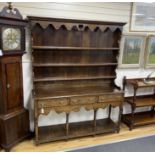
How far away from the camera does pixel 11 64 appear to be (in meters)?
2.40

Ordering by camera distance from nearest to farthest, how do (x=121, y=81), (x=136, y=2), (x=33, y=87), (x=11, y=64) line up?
(x=11, y=64)
(x=33, y=87)
(x=136, y=2)
(x=121, y=81)

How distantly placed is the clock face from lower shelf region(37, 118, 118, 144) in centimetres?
135

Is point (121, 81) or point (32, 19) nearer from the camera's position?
point (32, 19)

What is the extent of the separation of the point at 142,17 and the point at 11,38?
84.3 inches


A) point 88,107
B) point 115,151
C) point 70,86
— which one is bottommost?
point 115,151

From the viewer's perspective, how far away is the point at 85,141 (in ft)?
9.38

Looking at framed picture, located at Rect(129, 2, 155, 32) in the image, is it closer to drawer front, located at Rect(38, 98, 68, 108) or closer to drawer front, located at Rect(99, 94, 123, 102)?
drawer front, located at Rect(99, 94, 123, 102)

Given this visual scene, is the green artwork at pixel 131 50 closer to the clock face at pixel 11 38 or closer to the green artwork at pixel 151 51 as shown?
the green artwork at pixel 151 51

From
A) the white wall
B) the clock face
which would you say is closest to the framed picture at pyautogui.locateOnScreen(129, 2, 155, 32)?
the white wall

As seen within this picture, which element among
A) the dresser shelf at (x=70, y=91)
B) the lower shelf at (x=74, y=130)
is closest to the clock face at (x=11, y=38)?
the dresser shelf at (x=70, y=91)

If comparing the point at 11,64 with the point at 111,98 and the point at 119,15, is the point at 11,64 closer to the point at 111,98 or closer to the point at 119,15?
the point at 111,98

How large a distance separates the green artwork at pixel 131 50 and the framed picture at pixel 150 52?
0.53 ft

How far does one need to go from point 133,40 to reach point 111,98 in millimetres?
1085

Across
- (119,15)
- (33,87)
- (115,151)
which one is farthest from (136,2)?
(115,151)
